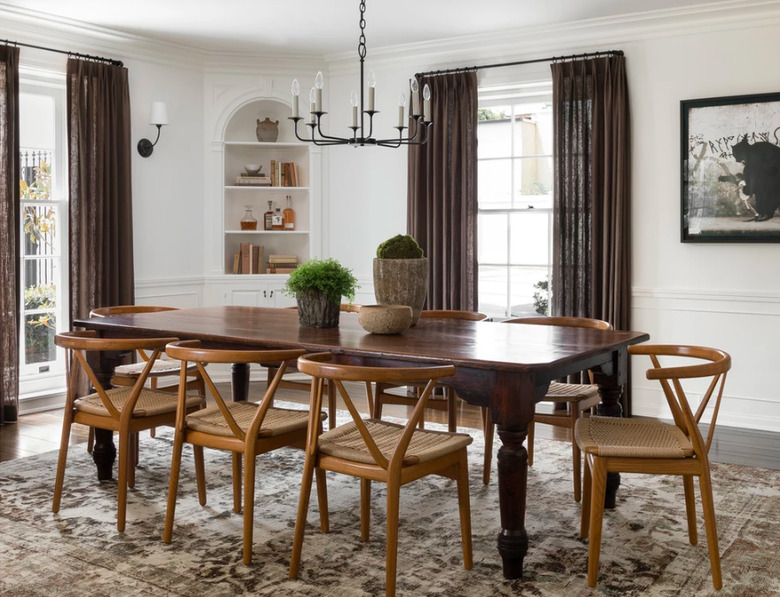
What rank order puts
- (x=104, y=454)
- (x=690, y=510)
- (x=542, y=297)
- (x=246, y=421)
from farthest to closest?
(x=542, y=297)
(x=104, y=454)
(x=246, y=421)
(x=690, y=510)

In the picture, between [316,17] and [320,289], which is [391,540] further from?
[316,17]

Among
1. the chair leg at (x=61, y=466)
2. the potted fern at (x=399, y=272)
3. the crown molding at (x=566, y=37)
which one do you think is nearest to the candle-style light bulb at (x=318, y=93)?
the potted fern at (x=399, y=272)

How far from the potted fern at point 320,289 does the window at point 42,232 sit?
9.19 feet

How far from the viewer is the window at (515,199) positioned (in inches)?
251

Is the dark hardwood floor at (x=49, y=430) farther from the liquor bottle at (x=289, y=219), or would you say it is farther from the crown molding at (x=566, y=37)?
the crown molding at (x=566, y=37)

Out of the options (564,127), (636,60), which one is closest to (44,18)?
(564,127)

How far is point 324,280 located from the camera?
400cm

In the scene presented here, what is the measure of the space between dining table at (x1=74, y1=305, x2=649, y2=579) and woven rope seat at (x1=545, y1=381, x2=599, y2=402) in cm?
26

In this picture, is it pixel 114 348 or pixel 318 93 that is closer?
pixel 114 348

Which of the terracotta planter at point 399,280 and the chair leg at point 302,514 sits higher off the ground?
the terracotta planter at point 399,280

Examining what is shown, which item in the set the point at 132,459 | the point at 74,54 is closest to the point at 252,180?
the point at 74,54

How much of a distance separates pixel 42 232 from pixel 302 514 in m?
4.00

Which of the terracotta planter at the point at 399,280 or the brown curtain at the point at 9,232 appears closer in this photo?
the terracotta planter at the point at 399,280

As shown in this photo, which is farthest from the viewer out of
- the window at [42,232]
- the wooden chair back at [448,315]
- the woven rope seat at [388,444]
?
the window at [42,232]
